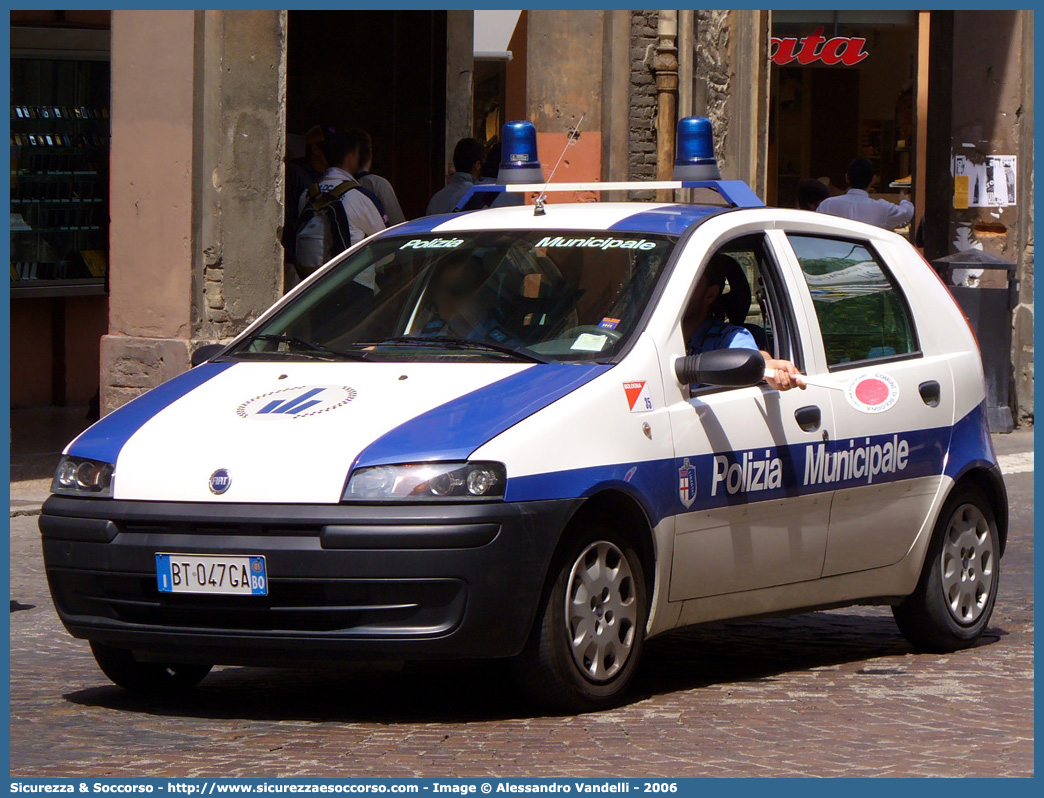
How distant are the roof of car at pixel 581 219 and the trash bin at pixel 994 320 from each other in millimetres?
9563

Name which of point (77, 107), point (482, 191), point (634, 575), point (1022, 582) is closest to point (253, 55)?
point (77, 107)

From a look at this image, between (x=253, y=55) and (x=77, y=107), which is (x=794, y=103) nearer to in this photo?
(x=77, y=107)

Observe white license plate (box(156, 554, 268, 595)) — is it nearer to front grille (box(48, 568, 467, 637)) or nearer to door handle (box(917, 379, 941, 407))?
front grille (box(48, 568, 467, 637))

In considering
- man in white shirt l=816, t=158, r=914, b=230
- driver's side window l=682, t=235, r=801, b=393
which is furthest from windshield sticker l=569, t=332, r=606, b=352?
man in white shirt l=816, t=158, r=914, b=230

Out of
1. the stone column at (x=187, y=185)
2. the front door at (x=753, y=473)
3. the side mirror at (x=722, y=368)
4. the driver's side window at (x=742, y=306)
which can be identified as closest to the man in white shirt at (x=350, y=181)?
the stone column at (x=187, y=185)

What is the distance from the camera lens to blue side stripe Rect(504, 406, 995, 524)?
19.5 ft

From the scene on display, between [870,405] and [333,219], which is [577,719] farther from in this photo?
[333,219]

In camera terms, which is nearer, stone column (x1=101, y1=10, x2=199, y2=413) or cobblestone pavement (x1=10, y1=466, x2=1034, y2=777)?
cobblestone pavement (x1=10, y1=466, x2=1034, y2=777)

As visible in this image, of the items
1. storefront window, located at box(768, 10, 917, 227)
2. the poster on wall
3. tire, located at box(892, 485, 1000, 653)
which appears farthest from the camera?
storefront window, located at box(768, 10, 917, 227)

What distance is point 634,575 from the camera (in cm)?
622

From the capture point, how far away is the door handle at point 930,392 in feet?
24.5

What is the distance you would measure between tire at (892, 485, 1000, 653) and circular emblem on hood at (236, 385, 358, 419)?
259 cm

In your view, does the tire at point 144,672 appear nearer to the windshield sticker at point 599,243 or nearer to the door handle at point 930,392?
the windshield sticker at point 599,243

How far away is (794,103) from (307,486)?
19.6m
